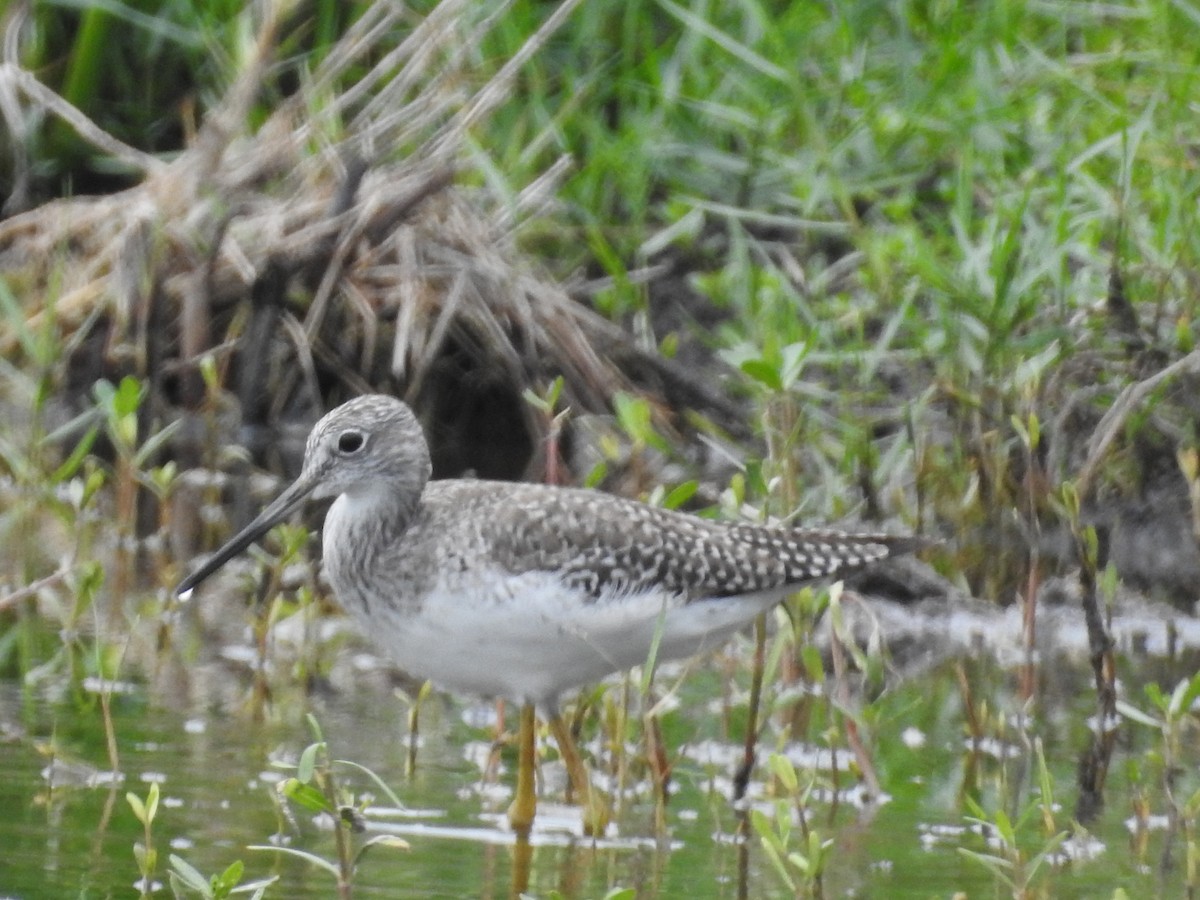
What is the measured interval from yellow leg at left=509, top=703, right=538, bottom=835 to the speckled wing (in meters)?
0.34

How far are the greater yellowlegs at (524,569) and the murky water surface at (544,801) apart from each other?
8.7 inches

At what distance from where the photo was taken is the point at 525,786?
491cm

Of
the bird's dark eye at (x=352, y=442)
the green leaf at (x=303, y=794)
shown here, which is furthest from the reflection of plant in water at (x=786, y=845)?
the bird's dark eye at (x=352, y=442)

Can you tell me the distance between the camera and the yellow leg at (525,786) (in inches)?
190

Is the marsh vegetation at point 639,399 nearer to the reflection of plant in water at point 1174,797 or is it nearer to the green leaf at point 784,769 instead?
the reflection of plant in water at point 1174,797

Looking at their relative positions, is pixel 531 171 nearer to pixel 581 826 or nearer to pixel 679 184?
pixel 679 184

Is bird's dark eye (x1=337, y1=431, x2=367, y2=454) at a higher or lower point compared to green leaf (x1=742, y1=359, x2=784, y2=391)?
lower

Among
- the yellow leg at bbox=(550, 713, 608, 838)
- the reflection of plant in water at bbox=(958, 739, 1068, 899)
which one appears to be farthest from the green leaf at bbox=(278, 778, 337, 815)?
the yellow leg at bbox=(550, 713, 608, 838)

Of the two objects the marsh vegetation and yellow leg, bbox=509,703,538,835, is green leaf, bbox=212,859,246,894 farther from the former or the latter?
yellow leg, bbox=509,703,538,835

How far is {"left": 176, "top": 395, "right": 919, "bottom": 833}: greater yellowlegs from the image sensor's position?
4961 millimetres

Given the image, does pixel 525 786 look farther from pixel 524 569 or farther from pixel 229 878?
pixel 229 878

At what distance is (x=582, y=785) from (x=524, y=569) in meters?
0.50

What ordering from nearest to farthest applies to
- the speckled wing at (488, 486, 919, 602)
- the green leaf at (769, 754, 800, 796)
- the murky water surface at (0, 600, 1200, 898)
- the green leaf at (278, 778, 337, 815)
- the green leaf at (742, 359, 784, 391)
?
1. the green leaf at (278, 778, 337, 815)
2. the green leaf at (769, 754, 800, 796)
3. the murky water surface at (0, 600, 1200, 898)
4. the speckled wing at (488, 486, 919, 602)
5. the green leaf at (742, 359, 784, 391)

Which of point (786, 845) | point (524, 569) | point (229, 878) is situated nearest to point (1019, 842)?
point (786, 845)
